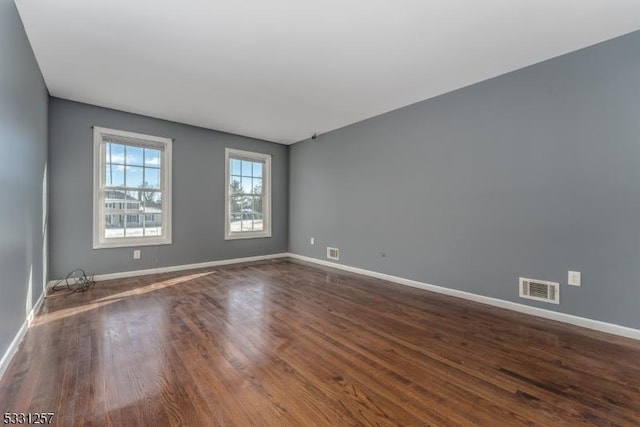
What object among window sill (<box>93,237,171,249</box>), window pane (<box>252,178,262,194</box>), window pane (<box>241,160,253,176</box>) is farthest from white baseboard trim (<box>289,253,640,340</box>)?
window sill (<box>93,237,171,249</box>)

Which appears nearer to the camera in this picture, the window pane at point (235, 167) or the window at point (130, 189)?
the window at point (130, 189)

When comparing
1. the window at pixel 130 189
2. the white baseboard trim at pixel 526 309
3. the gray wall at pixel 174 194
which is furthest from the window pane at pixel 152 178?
the white baseboard trim at pixel 526 309

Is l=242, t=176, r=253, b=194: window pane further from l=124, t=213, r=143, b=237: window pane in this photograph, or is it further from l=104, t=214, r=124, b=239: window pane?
l=104, t=214, r=124, b=239: window pane

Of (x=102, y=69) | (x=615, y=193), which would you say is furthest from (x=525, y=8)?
(x=102, y=69)

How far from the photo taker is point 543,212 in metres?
2.79

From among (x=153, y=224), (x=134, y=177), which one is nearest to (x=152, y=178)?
(x=134, y=177)

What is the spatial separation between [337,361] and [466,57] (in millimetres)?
2933

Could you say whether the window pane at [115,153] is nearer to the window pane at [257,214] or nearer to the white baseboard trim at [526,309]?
the window pane at [257,214]

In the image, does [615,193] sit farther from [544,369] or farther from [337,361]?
[337,361]

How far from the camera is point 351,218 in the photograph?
482 cm

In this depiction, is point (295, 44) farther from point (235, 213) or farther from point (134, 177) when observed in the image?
point (235, 213)

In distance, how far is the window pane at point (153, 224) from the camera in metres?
4.52

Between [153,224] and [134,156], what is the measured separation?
3.60 feet

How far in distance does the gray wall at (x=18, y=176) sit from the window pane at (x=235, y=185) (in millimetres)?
2750
